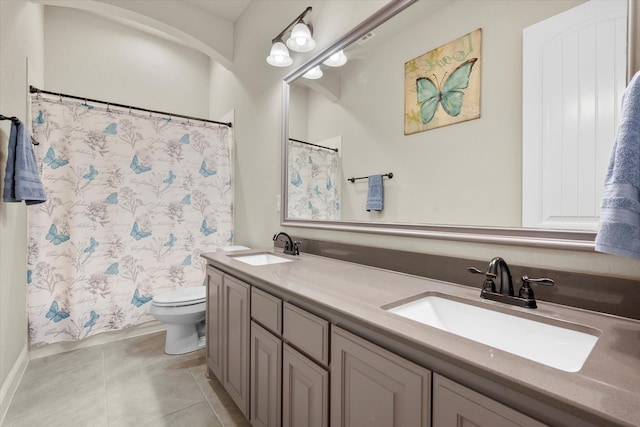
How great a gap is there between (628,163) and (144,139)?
111 inches

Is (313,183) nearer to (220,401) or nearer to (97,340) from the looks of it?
(220,401)

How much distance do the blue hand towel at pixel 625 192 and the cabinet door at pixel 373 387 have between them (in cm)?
47

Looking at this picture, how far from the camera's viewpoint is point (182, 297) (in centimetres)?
221

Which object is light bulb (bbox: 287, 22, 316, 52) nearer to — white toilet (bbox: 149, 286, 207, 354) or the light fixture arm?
the light fixture arm

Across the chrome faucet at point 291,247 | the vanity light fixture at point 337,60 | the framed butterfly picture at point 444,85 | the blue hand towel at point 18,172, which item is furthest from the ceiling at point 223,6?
the chrome faucet at point 291,247

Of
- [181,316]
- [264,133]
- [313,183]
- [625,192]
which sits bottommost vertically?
[181,316]

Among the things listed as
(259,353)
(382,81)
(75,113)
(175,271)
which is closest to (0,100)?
(75,113)

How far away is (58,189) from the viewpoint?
2.10 m

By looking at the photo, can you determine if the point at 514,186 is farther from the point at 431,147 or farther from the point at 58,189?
the point at 58,189

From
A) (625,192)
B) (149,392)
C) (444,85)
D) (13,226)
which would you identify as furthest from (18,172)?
(625,192)

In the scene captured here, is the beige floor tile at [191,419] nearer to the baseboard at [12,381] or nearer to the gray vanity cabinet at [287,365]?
the gray vanity cabinet at [287,365]

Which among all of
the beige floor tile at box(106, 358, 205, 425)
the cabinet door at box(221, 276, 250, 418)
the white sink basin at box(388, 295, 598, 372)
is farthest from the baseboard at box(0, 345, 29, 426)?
the white sink basin at box(388, 295, 598, 372)

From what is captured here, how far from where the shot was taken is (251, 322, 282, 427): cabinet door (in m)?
1.13

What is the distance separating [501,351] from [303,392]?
0.67 m
